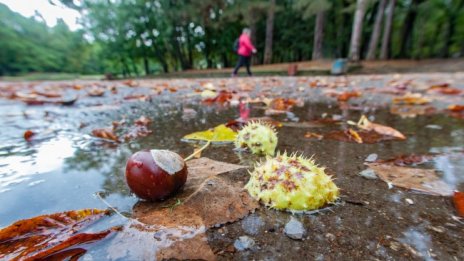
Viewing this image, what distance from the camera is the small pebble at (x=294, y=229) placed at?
0.77m

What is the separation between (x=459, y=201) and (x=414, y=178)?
204 mm

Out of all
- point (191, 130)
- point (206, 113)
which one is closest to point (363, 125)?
point (191, 130)

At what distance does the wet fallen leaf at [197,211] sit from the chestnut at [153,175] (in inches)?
1.7

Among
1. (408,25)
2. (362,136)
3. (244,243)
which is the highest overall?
(408,25)

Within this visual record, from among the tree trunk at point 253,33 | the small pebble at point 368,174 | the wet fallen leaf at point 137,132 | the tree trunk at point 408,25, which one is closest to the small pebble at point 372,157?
the small pebble at point 368,174

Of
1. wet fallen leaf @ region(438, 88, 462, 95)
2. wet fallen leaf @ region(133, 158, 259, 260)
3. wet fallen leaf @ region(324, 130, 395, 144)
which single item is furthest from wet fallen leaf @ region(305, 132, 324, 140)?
wet fallen leaf @ region(438, 88, 462, 95)

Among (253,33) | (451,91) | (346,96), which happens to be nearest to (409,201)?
(346,96)

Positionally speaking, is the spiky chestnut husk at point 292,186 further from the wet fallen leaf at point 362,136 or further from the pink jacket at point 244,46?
the pink jacket at point 244,46

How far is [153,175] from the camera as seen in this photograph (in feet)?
2.93

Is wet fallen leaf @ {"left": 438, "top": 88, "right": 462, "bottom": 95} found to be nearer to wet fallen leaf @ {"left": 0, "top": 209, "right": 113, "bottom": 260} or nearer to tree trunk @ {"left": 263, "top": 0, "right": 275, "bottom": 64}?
wet fallen leaf @ {"left": 0, "top": 209, "right": 113, "bottom": 260}

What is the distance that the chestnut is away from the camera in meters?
0.89

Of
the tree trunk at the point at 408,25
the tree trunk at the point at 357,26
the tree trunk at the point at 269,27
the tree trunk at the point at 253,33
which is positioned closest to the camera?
the tree trunk at the point at 357,26

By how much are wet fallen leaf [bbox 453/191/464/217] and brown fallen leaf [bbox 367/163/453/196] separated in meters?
0.05

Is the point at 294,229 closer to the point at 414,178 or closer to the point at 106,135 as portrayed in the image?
the point at 414,178
